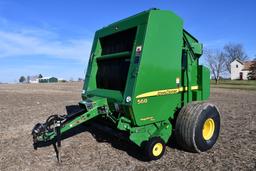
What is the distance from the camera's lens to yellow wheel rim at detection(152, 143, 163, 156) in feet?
16.1

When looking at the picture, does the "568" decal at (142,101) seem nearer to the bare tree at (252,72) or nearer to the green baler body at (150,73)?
the green baler body at (150,73)

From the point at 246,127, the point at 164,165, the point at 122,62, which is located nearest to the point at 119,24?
the point at 122,62

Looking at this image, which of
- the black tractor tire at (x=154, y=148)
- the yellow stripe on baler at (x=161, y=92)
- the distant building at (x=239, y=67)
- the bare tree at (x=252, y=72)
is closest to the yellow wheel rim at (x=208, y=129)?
the yellow stripe on baler at (x=161, y=92)

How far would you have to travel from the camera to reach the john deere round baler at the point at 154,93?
4.98 meters

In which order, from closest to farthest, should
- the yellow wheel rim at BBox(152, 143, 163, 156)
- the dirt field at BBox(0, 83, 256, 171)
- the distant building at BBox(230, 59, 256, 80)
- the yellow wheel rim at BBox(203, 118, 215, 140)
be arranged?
1. the dirt field at BBox(0, 83, 256, 171)
2. the yellow wheel rim at BBox(152, 143, 163, 156)
3. the yellow wheel rim at BBox(203, 118, 215, 140)
4. the distant building at BBox(230, 59, 256, 80)

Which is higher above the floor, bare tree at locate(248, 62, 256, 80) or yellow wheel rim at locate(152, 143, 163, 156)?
bare tree at locate(248, 62, 256, 80)

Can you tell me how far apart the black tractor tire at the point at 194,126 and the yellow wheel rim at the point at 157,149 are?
0.49m

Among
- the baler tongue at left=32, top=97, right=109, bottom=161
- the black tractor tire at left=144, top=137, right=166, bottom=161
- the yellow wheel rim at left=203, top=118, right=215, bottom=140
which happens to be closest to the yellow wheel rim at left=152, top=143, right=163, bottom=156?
the black tractor tire at left=144, top=137, right=166, bottom=161

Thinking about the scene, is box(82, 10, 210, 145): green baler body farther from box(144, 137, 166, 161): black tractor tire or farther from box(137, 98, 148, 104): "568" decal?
box(144, 137, 166, 161): black tractor tire

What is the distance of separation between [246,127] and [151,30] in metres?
4.60

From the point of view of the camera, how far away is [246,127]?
7.75 metres

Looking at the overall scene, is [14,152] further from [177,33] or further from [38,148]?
[177,33]

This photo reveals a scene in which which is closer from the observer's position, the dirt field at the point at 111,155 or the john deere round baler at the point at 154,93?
the dirt field at the point at 111,155

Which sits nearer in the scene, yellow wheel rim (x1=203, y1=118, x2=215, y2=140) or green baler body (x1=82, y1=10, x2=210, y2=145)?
green baler body (x1=82, y1=10, x2=210, y2=145)
